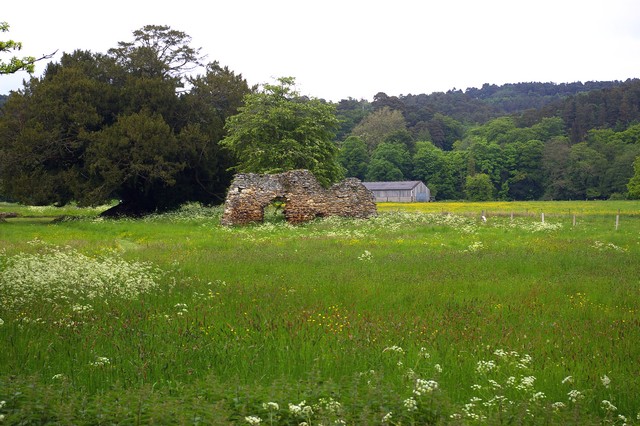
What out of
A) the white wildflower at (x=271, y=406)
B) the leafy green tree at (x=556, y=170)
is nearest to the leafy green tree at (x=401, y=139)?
the leafy green tree at (x=556, y=170)

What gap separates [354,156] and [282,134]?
69141 mm

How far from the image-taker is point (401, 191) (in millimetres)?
101750

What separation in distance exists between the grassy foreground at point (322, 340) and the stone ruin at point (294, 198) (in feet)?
55.5

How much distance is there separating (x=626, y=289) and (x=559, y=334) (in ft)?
15.3

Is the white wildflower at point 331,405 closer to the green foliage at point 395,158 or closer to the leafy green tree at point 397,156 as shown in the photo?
the green foliage at point 395,158

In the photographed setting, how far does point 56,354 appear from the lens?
25.0 feet

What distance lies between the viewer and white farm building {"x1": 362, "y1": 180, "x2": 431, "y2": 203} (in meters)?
101

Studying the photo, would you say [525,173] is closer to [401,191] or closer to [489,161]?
[489,161]

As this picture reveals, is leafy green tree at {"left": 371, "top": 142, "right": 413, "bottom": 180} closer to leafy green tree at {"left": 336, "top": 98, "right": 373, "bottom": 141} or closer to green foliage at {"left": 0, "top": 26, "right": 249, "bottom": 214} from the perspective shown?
leafy green tree at {"left": 336, "top": 98, "right": 373, "bottom": 141}

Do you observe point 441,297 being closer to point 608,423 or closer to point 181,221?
point 608,423

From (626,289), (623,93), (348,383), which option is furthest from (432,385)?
(623,93)

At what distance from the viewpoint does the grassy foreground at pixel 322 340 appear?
5.63 metres

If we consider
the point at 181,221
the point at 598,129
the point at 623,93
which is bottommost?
the point at 181,221

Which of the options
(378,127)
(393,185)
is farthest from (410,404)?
(378,127)
